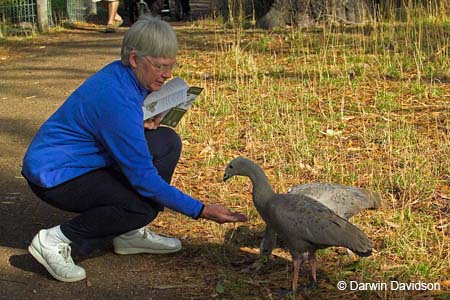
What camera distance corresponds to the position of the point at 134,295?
434 centimetres

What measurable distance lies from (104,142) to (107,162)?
217 millimetres

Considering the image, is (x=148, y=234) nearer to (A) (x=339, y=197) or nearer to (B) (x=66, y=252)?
(B) (x=66, y=252)

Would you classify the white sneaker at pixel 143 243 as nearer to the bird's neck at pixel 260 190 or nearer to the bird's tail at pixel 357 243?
the bird's neck at pixel 260 190

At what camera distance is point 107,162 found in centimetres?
447

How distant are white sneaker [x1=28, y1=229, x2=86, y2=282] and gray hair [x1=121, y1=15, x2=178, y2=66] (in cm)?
115

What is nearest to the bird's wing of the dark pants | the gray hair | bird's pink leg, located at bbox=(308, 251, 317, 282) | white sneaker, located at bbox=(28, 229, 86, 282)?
bird's pink leg, located at bbox=(308, 251, 317, 282)

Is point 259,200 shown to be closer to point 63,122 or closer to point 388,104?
point 63,122

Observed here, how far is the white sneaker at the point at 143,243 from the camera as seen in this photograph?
4.81 metres

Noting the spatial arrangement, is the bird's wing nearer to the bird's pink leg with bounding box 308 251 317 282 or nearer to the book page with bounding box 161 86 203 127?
the bird's pink leg with bounding box 308 251 317 282

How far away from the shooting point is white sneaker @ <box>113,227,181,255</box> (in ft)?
15.8

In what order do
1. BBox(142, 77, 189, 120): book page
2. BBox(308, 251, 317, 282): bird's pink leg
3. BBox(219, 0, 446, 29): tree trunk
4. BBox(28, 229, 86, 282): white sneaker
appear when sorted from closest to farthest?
1. BBox(308, 251, 317, 282): bird's pink leg
2. BBox(28, 229, 86, 282): white sneaker
3. BBox(142, 77, 189, 120): book page
4. BBox(219, 0, 446, 29): tree trunk

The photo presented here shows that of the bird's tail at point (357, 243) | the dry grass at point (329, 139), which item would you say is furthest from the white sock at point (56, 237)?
the bird's tail at point (357, 243)

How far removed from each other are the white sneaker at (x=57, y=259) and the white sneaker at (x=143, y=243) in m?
0.39

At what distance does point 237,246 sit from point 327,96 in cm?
387
